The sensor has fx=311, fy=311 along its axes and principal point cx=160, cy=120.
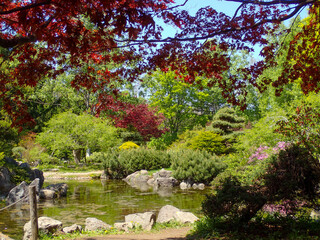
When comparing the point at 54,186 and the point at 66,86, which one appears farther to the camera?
the point at 66,86

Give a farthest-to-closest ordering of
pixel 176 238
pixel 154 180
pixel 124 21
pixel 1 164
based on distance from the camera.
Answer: pixel 154 180, pixel 1 164, pixel 176 238, pixel 124 21

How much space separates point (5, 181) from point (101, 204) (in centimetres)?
418

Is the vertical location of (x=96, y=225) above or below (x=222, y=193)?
below

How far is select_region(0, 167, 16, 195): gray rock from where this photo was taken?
11852 millimetres

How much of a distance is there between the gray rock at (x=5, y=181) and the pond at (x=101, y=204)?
181cm

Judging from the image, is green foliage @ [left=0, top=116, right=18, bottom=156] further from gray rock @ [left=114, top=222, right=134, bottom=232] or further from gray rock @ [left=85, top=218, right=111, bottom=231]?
gray rock @ [left=114, top=222, right=134, bottom=232]

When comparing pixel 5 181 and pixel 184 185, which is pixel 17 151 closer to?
pixel 5 181

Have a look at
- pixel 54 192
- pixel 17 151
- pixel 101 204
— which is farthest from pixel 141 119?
pixel 101 204

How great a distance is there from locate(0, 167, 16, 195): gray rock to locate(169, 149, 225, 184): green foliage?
7195 millimetres

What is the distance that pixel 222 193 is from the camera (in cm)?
510

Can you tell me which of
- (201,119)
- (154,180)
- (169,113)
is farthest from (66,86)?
(154,180)

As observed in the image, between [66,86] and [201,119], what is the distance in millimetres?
12230

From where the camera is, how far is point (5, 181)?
1199cm

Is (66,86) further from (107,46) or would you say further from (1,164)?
(107,46)
